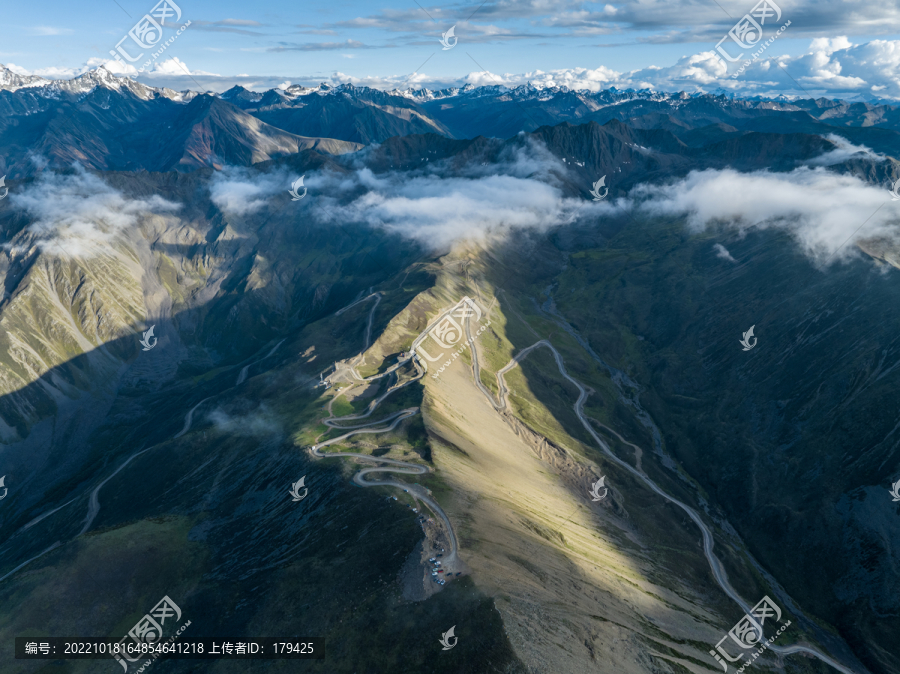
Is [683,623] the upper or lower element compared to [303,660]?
lower

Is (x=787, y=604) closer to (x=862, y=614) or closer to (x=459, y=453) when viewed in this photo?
(x=862, y=614)

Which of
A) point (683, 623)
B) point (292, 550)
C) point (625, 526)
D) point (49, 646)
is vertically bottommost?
point (625, 526)

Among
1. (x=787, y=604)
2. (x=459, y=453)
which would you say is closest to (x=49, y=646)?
(x=459, y=453)

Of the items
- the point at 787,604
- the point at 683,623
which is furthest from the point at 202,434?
the point at 787,604

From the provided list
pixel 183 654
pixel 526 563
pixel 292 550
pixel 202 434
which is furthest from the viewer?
pixel 202 434

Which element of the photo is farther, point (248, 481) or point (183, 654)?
point (248, 481)

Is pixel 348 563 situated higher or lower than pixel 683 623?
higher

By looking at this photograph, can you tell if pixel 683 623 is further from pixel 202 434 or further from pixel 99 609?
pixel 202 434

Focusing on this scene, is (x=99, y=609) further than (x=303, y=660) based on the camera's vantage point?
Yes

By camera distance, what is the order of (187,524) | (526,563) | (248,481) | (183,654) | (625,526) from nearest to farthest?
(183,654), (526,563), (187,524), (248,481), (625,526)
